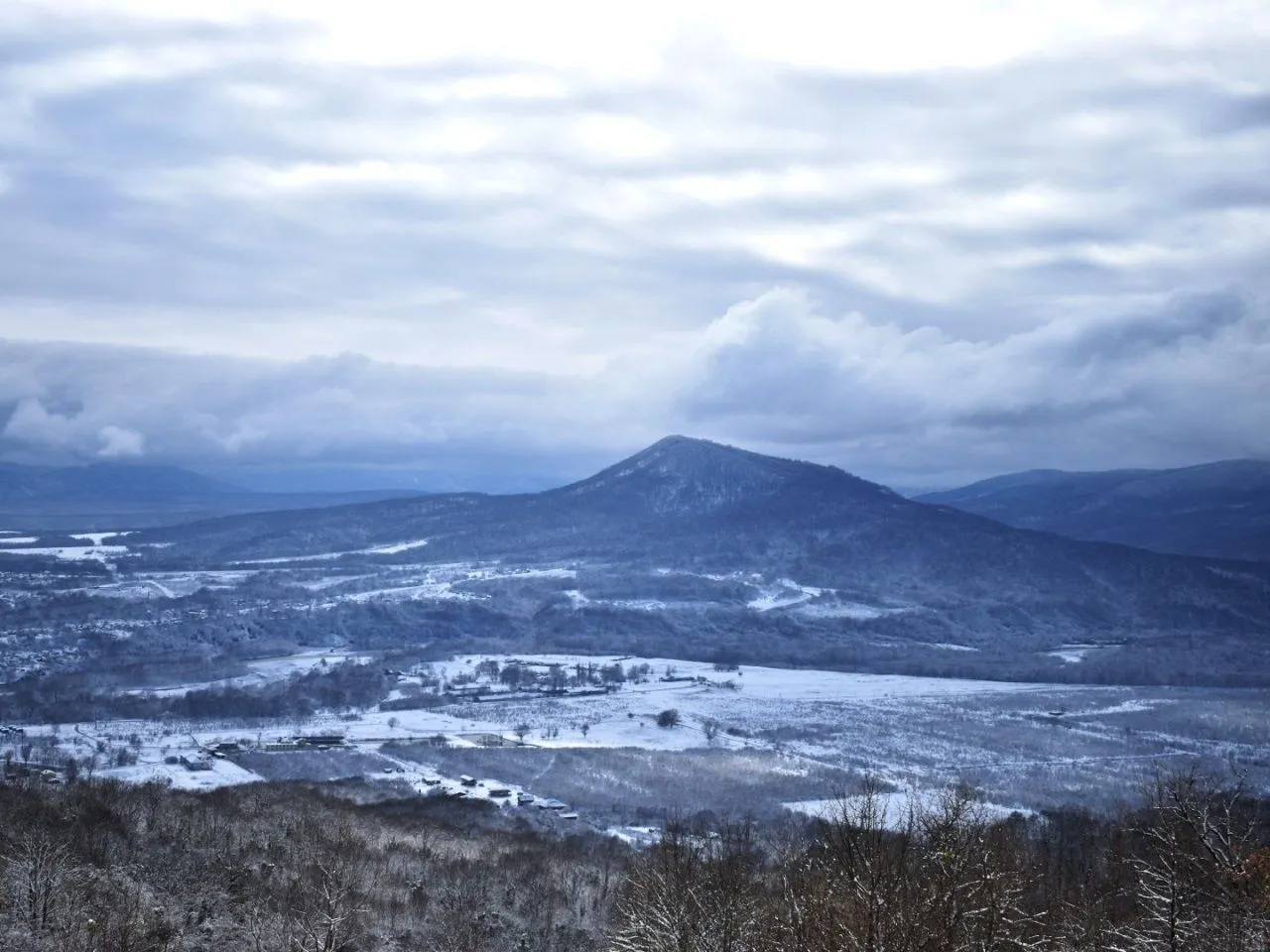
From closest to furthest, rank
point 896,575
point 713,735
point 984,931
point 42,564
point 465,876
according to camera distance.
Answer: point 984,931, point 465,876, point 713,735, point 42,564, point 896,575

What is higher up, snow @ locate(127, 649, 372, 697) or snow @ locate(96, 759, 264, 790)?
snow @ locate(96, 759, 264, 790)

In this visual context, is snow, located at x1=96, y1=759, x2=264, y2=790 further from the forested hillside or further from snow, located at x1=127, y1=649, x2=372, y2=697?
snow, located at x1=127, y1=649, x2=372, y2=697

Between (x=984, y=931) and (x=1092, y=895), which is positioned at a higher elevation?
(x=984, y=931)

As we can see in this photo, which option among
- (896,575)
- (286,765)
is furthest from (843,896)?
(896,575)

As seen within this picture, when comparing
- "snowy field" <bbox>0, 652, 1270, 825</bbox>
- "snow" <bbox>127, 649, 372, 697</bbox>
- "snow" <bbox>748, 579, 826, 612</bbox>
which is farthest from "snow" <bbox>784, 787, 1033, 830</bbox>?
"snow" <bbox>748, 579, 826, 612</bbox>

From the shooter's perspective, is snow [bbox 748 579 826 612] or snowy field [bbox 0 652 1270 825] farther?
snow [bbox 748 579 826 612]

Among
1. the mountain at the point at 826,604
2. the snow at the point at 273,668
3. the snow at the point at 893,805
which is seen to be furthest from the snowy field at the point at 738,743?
the mountain at the point at 826,604

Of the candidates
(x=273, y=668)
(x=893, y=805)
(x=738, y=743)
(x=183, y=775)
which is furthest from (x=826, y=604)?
(x=183, y=775)

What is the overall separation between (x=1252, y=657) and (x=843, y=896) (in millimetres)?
128628

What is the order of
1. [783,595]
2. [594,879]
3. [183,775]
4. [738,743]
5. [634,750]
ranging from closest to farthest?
[594,879]
[183,775]
[634,750]
[738,743]
[783,595]

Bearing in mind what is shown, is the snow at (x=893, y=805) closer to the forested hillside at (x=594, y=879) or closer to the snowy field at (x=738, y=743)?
the snowy field at (x=738, y=743)

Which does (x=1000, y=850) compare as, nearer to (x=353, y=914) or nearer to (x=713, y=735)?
(x=353, y=914)

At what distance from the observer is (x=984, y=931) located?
752 inches

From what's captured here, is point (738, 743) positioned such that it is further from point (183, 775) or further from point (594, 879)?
point (594, 879)
